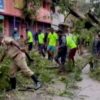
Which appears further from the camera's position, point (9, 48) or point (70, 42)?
point (70, 42)

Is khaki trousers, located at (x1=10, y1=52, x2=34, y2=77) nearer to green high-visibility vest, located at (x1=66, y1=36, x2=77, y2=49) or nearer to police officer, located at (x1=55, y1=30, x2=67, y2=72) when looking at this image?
police officer, located at (x1=55, y1=30, x2=67, y2=72)

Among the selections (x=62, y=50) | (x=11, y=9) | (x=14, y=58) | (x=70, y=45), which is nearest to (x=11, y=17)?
(x=11, y=9)

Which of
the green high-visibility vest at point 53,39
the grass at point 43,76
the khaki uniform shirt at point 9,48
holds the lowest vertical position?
the grass at point 43,76

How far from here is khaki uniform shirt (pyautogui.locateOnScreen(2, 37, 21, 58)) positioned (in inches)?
407

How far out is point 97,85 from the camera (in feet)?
41.8

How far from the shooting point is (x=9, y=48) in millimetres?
10438

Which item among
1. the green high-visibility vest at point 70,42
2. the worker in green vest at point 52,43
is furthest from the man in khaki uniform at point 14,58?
the worker in green vest at point 52,43

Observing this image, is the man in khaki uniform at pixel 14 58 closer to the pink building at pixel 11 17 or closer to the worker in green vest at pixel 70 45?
the worker in green vest at pixel 70 45

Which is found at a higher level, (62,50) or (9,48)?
(9,48)

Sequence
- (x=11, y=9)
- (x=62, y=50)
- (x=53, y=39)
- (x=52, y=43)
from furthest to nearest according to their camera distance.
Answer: (x=11, y=9)
(x=53, y=39)
(x=52, y=43)
(x=62, y=50)

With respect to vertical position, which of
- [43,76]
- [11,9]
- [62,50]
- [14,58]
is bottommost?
[43,76]

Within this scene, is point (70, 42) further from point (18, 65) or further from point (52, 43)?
point (18, 65)

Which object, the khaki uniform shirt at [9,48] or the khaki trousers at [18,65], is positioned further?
the khaki trousers at [18,65]

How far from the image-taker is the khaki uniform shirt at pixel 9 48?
33.9ft
